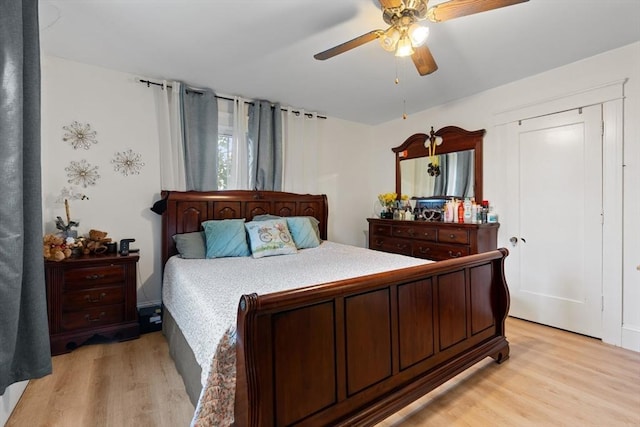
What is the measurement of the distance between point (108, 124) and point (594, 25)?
414cm

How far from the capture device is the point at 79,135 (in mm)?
2723

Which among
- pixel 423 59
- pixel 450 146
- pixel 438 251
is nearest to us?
pixel 423 59

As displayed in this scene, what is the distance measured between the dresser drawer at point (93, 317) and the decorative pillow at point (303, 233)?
1717 mm

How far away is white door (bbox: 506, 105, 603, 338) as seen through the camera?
2.61 meters

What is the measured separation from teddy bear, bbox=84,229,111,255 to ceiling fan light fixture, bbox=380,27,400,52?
2.84 metres

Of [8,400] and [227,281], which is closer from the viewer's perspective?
[8,400]

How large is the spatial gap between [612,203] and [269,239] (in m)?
3.03

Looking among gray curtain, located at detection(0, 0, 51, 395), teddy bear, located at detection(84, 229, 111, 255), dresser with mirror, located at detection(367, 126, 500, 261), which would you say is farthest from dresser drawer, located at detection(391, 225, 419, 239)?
gray curtain, located at detection(0, 0, 51, 395)

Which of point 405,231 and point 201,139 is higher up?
point 201,139

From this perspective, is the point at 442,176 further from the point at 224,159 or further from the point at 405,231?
the point at 224,159

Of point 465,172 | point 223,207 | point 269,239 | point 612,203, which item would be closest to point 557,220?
point 612,203

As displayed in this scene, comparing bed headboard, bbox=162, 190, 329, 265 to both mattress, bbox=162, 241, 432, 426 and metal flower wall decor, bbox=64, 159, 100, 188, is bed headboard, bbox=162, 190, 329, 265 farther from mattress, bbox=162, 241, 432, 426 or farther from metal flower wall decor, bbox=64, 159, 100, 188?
metal flower wall decor, bbox=64, 159, 100, 188

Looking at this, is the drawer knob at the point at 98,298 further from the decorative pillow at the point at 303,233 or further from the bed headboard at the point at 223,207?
the decorative pillow at the point at 303,233

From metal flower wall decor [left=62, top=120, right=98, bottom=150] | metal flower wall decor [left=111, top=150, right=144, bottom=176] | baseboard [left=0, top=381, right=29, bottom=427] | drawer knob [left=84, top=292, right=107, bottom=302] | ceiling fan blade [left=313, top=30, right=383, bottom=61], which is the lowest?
baseboard [left=0, top=381, right=29, bottom=427]
